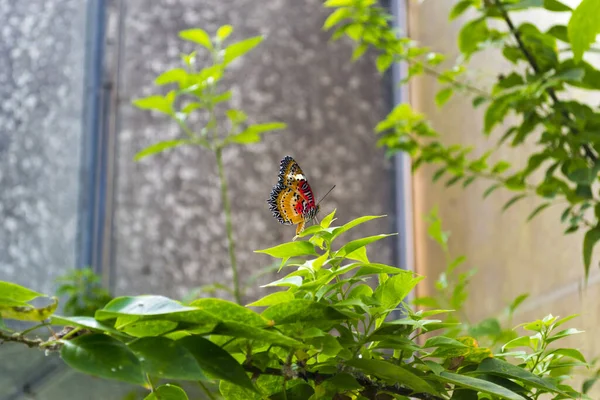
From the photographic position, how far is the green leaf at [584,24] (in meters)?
0.33

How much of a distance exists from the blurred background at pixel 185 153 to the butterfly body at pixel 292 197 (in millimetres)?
1024

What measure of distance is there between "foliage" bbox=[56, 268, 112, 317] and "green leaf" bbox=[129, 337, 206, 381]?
114 cm

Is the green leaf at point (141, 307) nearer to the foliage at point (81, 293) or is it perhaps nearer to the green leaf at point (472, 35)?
the green leaf at point (472, 35)

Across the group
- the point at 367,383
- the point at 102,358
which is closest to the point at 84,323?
the point at 102,358

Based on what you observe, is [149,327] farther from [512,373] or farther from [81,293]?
[81,293]

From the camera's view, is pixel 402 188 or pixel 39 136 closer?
pixel 39 136

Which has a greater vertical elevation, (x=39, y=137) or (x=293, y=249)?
(x=39, y=137)

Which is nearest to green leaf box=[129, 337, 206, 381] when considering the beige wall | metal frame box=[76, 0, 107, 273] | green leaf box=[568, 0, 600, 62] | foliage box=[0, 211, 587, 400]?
foliage box=[0, 211, 587, 400]

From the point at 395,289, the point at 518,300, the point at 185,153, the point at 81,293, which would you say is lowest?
the point at 81,293

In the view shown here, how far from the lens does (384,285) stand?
0.26 m

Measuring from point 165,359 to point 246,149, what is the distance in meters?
1.57

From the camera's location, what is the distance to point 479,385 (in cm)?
23

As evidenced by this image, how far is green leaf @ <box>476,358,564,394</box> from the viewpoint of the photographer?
0.25 metres

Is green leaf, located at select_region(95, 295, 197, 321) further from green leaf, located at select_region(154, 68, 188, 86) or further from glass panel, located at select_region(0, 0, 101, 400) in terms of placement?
glass panel, located at select_region(0, 0, 101, 400)
